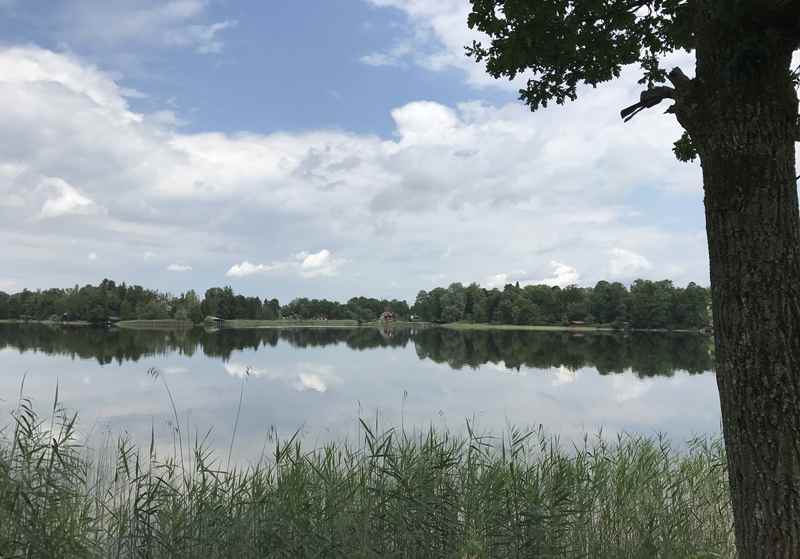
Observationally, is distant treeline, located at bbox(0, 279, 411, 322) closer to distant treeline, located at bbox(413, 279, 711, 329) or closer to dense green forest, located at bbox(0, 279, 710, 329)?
dense green forest, located at bbox(0, 279, 710, 329)

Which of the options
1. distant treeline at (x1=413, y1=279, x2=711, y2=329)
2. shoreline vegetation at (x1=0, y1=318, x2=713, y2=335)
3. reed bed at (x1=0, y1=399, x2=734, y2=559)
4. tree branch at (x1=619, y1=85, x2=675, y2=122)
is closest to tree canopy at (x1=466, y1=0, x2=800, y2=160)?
tree branch at (x1=619, y1=85, x2=675, y2=122)

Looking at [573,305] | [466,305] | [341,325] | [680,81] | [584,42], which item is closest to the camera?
[680,81]

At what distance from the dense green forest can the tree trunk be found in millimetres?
96768

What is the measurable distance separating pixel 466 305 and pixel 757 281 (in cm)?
12227

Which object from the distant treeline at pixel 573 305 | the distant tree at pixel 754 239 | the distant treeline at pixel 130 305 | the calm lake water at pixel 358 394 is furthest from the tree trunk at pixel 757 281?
the distant treeline at pixel 130 305

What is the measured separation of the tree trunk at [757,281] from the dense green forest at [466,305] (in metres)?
96.8

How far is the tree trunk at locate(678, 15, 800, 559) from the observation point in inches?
121

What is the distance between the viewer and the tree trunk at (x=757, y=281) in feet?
10.1

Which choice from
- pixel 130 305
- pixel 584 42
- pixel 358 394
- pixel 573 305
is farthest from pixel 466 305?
pixel 584 42

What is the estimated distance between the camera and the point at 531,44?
4887 mm

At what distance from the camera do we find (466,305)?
409ft

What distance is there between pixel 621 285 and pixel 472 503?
10580 centimetres

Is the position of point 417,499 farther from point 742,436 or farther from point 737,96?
point 737,96

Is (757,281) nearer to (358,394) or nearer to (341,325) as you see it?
(358,394)
